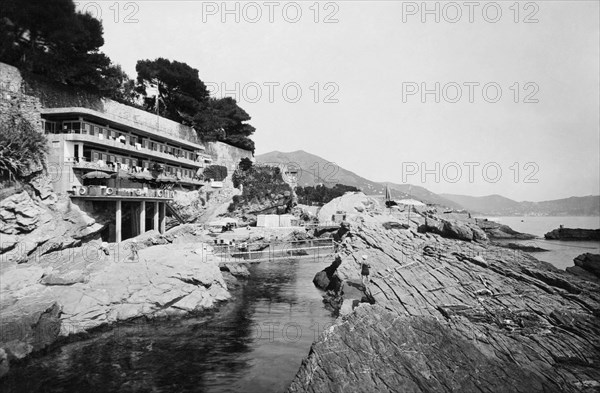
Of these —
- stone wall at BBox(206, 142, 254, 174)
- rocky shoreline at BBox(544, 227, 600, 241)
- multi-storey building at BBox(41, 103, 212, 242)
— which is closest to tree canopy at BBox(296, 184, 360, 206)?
stone wall at BBox(206, 142, 254, 174)

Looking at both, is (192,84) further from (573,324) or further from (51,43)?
(573,324)

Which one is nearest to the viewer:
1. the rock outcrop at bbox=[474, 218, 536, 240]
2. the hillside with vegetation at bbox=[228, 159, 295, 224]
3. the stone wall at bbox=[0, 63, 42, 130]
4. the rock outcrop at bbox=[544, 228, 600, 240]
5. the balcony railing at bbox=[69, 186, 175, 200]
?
the stone wall at bbox=[0, 63, 42, 130]

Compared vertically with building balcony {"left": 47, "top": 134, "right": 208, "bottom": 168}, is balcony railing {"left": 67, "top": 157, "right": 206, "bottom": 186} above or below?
below

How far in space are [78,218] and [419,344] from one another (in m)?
35.5

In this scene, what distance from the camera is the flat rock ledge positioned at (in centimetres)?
1859

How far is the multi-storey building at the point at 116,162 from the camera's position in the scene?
1448 inches

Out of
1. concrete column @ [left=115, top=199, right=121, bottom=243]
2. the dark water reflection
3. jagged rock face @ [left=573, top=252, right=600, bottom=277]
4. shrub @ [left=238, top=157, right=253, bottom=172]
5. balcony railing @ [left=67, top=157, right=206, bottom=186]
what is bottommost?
the dark water reflection

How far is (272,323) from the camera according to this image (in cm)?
2327

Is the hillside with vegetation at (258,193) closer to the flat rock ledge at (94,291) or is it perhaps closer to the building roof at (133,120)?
the building roof at (133,120)

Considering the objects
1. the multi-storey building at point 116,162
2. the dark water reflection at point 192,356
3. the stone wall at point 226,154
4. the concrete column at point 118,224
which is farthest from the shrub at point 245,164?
the dark water reflection at point 192,356

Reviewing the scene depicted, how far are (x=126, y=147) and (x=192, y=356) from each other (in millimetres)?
32756

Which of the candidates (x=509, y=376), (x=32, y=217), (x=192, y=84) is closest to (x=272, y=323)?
(x=509, y=376)

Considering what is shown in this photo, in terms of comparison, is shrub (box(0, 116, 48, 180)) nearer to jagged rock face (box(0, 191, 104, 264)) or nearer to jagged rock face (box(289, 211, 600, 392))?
jagged rock face (box(0, 191, 104, 264))

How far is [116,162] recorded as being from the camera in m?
42.8
